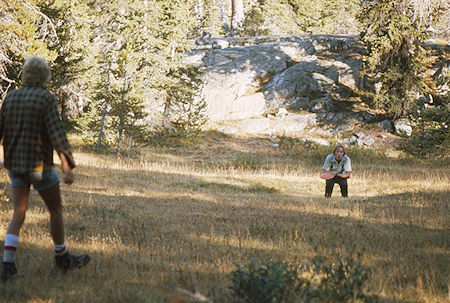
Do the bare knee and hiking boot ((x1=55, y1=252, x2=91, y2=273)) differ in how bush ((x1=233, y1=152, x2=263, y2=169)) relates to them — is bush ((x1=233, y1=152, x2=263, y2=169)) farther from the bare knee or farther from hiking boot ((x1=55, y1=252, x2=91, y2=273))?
the bare knee

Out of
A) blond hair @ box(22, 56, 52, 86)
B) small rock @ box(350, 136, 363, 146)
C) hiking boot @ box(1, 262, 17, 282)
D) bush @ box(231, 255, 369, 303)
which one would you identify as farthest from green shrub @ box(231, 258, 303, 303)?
small rock @ box(350, 136, 363, 146)

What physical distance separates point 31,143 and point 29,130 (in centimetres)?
13

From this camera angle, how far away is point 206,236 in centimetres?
520

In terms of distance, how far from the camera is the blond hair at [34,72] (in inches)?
133

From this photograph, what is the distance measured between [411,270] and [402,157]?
15.1 m

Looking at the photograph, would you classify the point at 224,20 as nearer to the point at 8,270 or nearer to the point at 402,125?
the point at 402,125

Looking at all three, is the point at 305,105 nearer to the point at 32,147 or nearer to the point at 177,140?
the point at 177,140

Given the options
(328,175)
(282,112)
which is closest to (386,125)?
(282,112)

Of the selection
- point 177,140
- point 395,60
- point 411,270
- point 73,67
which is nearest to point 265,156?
point 177,140

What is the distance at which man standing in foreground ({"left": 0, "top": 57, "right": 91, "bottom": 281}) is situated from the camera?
333cm

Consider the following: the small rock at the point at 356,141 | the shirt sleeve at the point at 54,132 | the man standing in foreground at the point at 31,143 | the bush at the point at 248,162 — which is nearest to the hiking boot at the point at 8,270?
the man standing in foreground at the point at 31,143

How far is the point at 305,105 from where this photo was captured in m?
24.3

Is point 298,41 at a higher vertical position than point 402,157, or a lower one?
higher

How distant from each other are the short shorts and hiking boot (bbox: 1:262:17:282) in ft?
2.70
